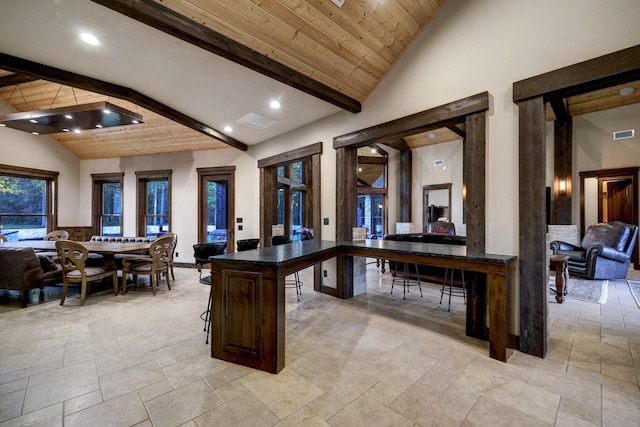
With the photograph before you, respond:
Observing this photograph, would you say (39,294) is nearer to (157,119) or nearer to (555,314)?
(157,119)

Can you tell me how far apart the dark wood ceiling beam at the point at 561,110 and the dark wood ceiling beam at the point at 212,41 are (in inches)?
192

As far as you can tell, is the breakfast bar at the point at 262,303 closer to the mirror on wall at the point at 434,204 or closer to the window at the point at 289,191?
the window at the point at 289,191

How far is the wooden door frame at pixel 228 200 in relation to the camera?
6.38 meters

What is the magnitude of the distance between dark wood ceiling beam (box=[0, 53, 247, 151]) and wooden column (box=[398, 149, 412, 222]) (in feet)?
19.9

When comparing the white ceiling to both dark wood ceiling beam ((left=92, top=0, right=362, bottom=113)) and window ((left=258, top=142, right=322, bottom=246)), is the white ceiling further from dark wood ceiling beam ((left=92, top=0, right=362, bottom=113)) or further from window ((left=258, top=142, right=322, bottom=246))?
window ((left=258, top=142, right=322, bottom=246))

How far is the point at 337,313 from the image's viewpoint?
347 cm

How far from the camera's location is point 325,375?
2.11m

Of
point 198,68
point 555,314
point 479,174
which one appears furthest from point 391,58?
point 555,314

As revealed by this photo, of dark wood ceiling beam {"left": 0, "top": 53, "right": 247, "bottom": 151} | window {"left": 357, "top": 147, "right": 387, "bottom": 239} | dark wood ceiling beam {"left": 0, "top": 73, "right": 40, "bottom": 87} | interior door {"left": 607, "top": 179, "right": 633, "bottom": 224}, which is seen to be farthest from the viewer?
window {"left": 357, "top": 147, "right": 387, "bottom": 239}

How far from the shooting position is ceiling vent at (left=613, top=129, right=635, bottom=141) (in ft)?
19.4

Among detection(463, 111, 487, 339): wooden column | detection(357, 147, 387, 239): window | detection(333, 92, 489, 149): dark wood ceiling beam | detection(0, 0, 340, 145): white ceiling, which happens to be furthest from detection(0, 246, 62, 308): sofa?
detection(357, 147, 387, 239): window

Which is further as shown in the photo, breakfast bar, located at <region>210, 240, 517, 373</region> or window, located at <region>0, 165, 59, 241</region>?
window, located at <region>0, 165, 59, 241</region>

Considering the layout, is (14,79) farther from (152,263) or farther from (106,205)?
(152,263)

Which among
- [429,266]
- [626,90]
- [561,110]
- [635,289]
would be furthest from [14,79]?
[626,90]
